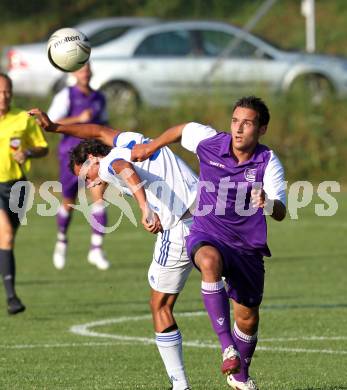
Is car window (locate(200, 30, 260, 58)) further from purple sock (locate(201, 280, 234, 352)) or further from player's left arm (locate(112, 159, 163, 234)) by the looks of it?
purple sock (locate(201, 280, 234, 352))

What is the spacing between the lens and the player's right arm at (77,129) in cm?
866

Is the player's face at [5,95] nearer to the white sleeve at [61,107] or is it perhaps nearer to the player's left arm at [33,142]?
the player's left arm at [33,142]

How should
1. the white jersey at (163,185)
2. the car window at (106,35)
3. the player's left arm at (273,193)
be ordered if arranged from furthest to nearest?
1. the car window at (106,35)
2. the white jersey at (163,185)
3. the player's left arm at (273,193)

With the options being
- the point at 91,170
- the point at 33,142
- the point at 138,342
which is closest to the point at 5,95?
the point at 33,142

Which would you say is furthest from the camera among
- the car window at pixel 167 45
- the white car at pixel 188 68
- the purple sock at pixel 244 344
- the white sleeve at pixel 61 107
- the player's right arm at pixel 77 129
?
the car window at pixel 167 45

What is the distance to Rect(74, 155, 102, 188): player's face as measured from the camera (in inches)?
325

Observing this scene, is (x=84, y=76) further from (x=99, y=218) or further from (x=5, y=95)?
(x=5, y=95)

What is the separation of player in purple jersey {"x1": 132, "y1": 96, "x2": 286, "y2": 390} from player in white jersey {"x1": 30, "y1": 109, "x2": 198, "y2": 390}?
0.15 m

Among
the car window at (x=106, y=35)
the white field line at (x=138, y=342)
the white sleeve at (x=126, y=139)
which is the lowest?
the white field line at (x=138, y=342)

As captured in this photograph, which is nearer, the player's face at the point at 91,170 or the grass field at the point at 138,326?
the player's face at the point at 91,170

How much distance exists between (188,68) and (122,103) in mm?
1559

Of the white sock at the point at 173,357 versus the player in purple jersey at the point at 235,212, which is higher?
the player in purple jersey at the point at 235,212

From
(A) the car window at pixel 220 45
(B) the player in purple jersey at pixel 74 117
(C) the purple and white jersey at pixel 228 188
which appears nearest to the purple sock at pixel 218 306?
(C) the purple and white jersey at pixel 228 188

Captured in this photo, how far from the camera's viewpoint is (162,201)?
8234 millimetres
